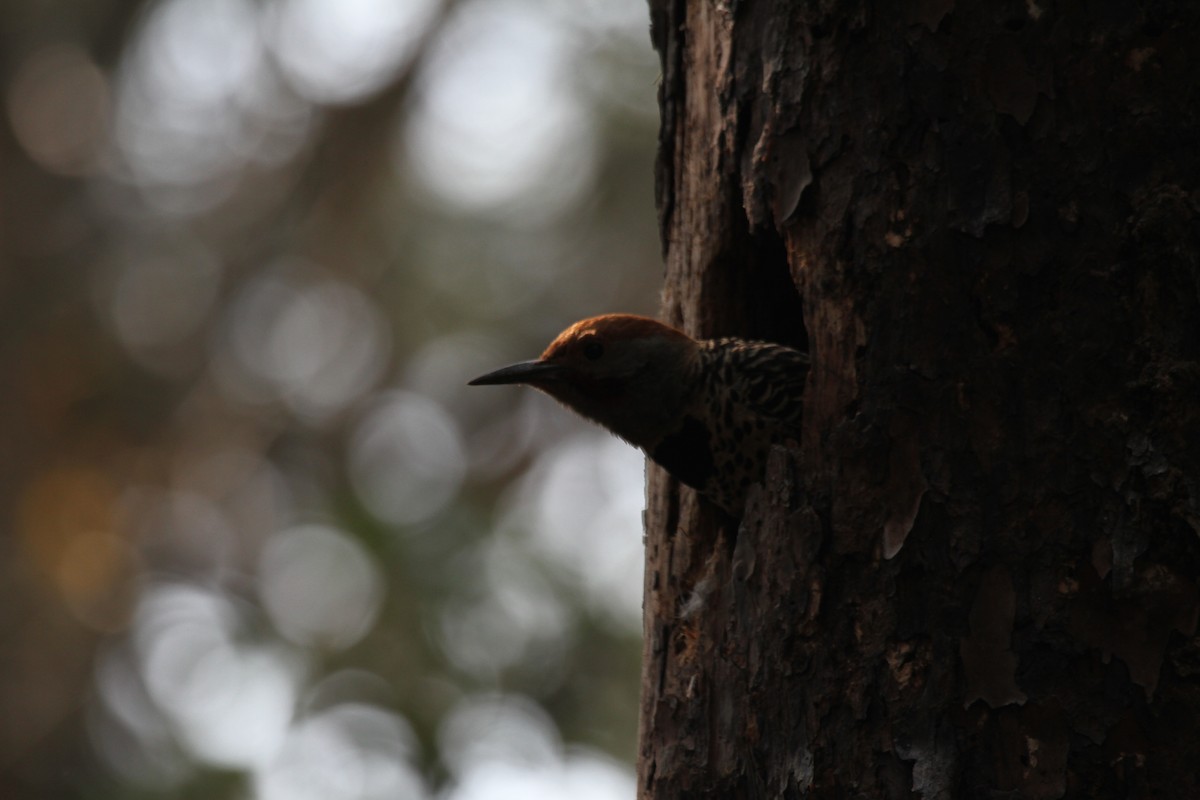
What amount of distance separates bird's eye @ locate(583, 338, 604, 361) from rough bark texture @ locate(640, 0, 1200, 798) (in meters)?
0.97

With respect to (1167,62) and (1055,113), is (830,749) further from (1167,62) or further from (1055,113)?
(1167,62)

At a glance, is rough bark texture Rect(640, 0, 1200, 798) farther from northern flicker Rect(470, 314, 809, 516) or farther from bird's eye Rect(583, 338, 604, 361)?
bird's eye Rect(583, 338, 604, 361)

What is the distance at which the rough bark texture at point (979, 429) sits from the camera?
6.75 feet

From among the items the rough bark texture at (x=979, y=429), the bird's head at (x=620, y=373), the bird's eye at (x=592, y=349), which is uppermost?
the bird's eye at (x=592, y=349)

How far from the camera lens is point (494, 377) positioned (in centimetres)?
354

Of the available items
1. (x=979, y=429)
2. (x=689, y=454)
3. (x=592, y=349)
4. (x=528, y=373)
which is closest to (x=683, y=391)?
(x=689, y=454)

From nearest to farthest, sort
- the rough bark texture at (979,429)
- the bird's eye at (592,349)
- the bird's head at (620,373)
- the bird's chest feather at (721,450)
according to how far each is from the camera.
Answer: the rough bark texture at (979,429) < the bird's chest feather at (721,450) < the bird's head at (620,373) < the bird's eye at (592,349)

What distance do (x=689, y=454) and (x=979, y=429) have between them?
1111 millimetres

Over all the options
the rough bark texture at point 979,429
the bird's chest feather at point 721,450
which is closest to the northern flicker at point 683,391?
the bird's chest feather at point 721,450

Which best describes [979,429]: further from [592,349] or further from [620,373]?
[592,349]

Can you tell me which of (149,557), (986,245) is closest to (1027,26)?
(986,245)

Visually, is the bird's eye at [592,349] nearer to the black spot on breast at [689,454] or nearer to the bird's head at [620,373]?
the bird's head at [620,373]

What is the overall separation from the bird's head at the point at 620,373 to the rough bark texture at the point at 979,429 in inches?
31.1

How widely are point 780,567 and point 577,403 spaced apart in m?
1.25
